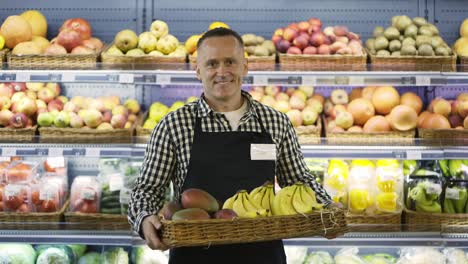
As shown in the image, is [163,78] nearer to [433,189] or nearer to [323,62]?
[323,62]

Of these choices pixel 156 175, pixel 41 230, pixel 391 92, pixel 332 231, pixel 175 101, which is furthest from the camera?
pixel 175 101

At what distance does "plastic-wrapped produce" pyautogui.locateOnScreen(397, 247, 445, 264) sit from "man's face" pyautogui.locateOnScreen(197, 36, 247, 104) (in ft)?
7.14

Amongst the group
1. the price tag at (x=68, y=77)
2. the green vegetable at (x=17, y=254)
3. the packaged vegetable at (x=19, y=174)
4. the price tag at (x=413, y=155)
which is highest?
the price tag at (x=68, y=77)

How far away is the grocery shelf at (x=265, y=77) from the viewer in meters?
4.08

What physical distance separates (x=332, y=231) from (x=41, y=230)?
7.13 ft

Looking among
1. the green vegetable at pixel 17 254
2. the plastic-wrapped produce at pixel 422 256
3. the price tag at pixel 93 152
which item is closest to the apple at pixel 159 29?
the price tag at pixel 93 152

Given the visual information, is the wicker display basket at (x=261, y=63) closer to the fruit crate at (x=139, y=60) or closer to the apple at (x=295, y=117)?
the fruit crate at (x=139, y=60)

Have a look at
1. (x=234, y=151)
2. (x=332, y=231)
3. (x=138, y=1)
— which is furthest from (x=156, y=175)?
(x=138, y=1)

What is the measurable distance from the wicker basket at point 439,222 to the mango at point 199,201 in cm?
205

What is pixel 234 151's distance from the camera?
2.71 meters

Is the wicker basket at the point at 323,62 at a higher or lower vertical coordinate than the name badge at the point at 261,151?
higher

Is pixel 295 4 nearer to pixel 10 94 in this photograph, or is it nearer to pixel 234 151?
pixel 10 94

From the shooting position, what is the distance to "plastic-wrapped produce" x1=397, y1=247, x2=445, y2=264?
433cm

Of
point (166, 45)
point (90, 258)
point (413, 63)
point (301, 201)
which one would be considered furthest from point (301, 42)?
point (301, 201)
